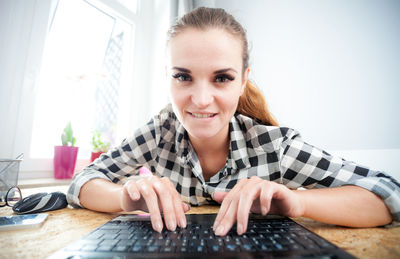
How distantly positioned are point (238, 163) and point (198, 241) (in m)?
0.44

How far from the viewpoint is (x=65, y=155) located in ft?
4.29

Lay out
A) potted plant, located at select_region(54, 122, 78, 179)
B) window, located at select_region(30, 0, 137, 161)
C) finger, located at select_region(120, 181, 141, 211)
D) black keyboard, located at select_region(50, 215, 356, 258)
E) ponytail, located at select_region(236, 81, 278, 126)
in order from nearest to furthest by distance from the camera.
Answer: black keyboard, located at select_region(50, 215, 356, 258), finger, located at select_region(120, 181, 141, 211), ponytail, located at select_region(236, 81, 278, 126), potted plant, located at select_region(54, 122, 78, 179), window, located at select_region(30, 0, 137, 161)

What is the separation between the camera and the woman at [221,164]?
489mm

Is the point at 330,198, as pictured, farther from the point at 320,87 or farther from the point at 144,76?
the point at 144,76

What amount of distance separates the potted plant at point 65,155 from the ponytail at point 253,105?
0.99m

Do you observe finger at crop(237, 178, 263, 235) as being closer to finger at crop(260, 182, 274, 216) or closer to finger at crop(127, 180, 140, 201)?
finger at crop(260, 182, 274, 216)

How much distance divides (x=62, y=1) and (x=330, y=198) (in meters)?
1.83

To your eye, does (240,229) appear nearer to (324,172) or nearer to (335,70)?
(324,172)

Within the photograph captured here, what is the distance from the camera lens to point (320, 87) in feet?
4.38

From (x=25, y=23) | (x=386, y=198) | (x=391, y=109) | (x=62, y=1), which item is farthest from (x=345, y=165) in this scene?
(x=62, y=1)

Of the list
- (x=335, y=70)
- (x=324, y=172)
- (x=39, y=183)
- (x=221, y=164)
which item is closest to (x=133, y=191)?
(x=221, y=164)

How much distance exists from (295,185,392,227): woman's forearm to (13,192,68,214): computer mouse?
67cm

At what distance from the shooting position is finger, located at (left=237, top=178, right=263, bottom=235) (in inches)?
15.6

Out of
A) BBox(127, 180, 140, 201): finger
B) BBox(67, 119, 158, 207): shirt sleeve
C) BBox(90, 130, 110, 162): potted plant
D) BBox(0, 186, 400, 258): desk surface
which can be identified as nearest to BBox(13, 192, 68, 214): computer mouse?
BBox(0, 186, 400, 258): desk surface
